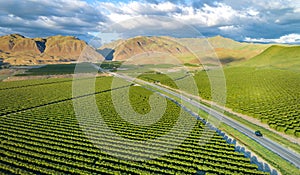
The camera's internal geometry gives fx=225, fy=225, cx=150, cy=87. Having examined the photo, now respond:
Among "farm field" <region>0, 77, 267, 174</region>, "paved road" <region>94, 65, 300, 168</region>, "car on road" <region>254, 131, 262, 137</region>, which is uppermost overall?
"car on road" <region>254, 131, 262, 137</region>

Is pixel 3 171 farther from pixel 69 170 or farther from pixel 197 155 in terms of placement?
pixel 197 155

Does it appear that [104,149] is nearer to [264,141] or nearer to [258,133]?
[264,141]

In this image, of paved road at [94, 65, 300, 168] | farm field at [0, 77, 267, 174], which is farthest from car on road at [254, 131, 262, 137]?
farm field at [0, 77, 267, 174]

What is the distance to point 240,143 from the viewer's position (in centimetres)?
3997

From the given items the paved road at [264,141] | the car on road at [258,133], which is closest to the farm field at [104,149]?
the paved road at [264,141]

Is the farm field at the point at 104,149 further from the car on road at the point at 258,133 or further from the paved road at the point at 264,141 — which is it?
the car on road at the point at 258,133

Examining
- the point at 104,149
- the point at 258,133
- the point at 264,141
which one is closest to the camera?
the point at 104,149

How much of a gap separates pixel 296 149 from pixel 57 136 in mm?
41043

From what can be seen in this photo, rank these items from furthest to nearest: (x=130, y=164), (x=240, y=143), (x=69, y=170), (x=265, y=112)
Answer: (x=265, y=112) < (x=240, y=143) < (x=130, y=164) < (x=69, y=170)

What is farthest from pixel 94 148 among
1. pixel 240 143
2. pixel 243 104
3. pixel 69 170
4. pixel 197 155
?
pixel 243 104

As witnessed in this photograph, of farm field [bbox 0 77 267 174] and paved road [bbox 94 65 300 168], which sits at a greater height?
paved road [bbox 94 65 300 168]

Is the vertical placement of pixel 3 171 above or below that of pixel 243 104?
below

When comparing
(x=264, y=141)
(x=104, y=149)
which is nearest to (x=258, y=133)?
(x=264, y=141)

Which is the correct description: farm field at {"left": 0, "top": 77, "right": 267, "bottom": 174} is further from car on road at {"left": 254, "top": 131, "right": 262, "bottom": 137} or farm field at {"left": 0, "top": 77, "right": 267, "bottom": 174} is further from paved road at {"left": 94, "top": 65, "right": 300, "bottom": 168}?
car on road at {"left": 254, "top": 131, "right": 262, "bottom": 137}
